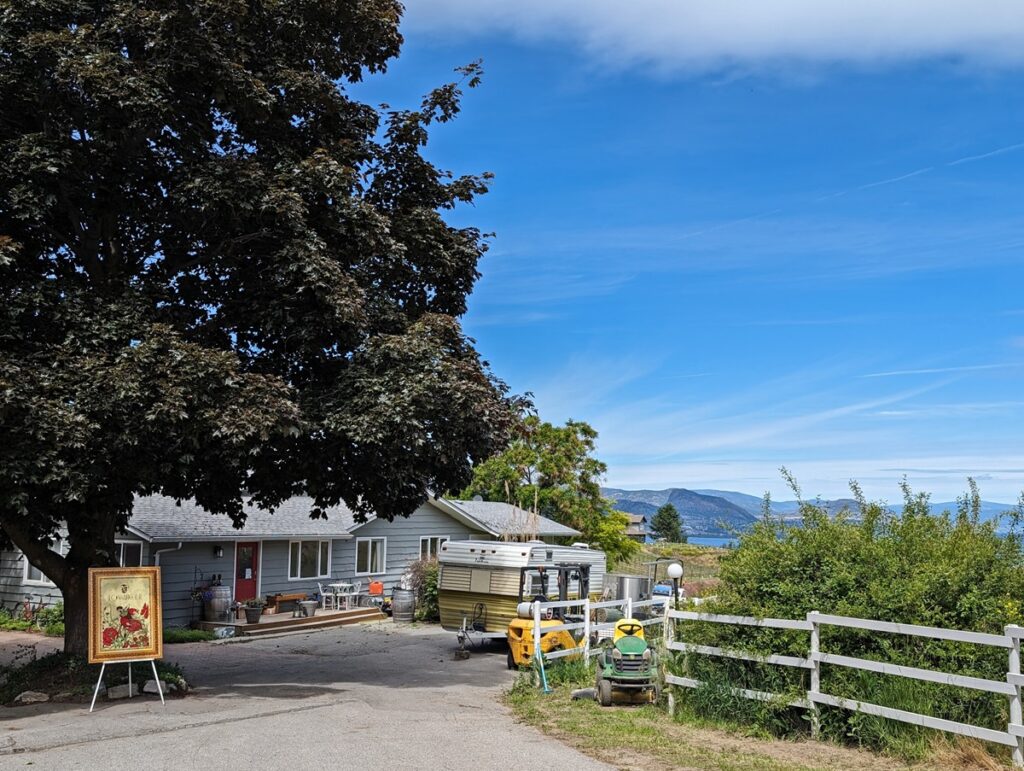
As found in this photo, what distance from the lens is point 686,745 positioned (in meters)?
10.3

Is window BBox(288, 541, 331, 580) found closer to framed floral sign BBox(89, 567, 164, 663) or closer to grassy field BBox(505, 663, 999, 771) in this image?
framed floral sign BBox(89, 567, 164, 663)

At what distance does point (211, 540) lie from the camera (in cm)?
2550

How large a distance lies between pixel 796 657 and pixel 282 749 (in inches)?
243

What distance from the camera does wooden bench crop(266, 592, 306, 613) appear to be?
27312 millimetres

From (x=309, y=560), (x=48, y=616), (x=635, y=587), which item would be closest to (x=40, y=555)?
(x=48, y=616)

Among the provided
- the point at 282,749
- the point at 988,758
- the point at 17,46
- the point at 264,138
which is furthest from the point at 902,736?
the point at 17,46

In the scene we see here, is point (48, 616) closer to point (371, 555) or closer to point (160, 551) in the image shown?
point (160, 551)

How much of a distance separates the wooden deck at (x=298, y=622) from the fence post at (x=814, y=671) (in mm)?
17719

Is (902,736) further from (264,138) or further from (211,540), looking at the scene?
(211,540)

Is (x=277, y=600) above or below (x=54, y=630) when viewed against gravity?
above

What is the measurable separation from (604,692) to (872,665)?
4216mm

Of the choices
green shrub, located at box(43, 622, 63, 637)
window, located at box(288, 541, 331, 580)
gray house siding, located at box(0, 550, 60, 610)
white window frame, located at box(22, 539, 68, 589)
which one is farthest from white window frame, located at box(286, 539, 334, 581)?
green shrub, located at box(43, 622, 63, 637)

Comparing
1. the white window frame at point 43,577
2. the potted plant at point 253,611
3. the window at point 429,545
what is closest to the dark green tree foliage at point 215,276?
the potted plant at point 253,611

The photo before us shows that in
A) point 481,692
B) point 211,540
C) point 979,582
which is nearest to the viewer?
point 979,582
